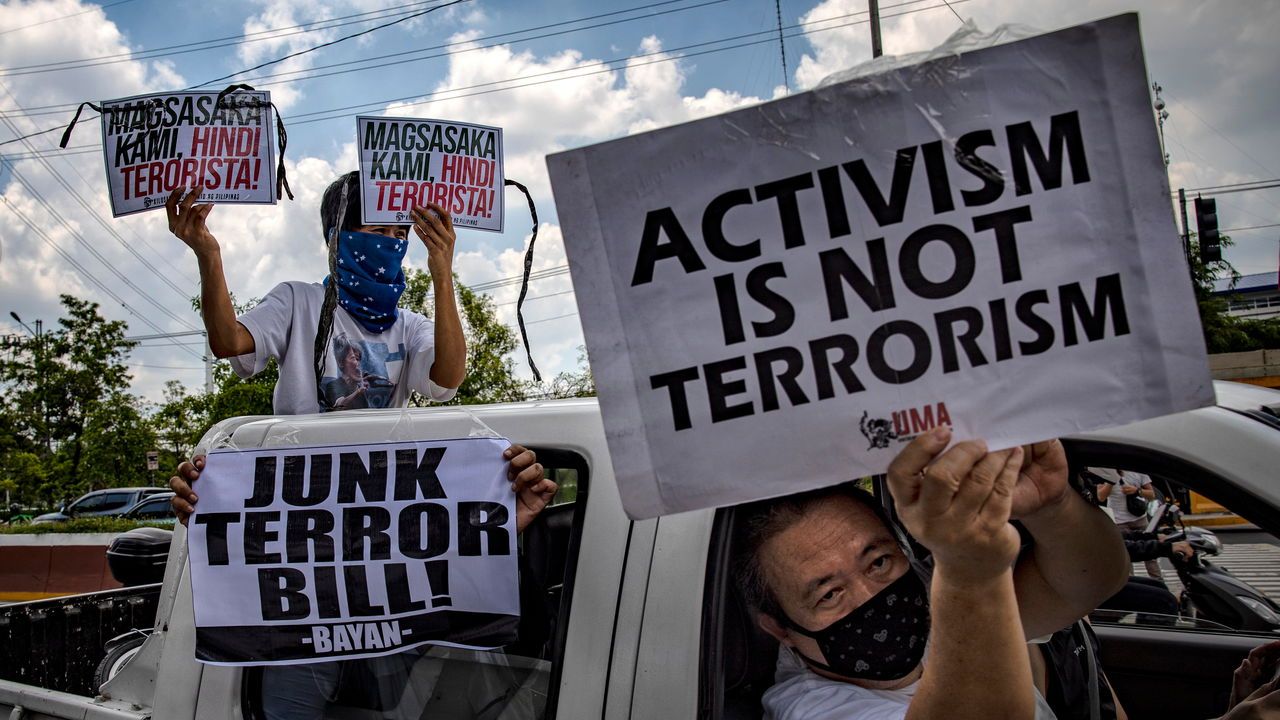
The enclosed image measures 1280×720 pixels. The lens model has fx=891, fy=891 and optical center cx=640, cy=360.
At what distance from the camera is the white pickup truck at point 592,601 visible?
1659mm

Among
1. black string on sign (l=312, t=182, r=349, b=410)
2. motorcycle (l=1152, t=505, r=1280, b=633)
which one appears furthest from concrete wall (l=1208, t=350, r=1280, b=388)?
black string on sign (l=312, t=182, r=349, b=410)

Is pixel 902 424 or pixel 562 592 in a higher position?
pixel 902 424

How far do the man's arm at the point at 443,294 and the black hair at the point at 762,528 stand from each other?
1.24 metres

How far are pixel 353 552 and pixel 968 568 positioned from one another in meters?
1.36

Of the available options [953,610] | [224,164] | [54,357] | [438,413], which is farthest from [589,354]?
[54,357]

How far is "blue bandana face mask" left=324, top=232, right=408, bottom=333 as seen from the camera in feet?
9.55

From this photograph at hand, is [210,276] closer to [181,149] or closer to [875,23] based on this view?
[181,149]

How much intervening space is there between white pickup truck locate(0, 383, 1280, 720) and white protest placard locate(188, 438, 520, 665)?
0.08m

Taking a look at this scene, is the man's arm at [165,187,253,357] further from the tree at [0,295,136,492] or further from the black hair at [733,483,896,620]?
the tree at [0,295,136,492]

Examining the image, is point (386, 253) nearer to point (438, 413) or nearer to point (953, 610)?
point (438, 413)

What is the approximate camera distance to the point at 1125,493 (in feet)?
7.51

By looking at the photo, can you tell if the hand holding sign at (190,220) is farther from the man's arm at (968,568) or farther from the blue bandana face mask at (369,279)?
the man's arm at (968,568)

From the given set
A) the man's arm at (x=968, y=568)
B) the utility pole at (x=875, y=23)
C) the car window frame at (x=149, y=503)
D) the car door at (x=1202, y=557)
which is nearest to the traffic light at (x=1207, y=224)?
the utility pole at (x=875, y=23)

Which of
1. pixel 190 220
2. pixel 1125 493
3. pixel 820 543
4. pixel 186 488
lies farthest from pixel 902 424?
pixel 190 220
